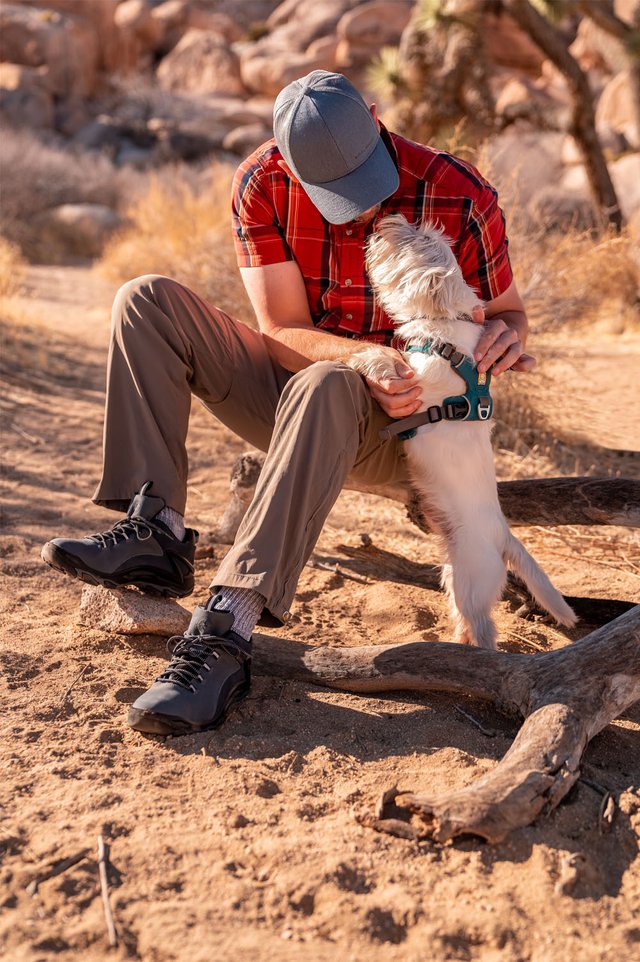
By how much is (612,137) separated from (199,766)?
62.2 ft

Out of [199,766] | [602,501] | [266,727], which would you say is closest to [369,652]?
[266,727]

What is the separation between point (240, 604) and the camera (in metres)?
A: 2.44

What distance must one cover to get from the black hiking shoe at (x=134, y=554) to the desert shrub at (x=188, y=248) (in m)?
3.84

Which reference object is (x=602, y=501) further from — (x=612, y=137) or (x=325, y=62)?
(x=325, y=62)

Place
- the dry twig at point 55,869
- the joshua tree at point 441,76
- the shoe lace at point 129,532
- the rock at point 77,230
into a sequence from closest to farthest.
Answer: the dry twig at point 55,869 → the shoe lace at point 129,532 → the joshua tree at point 441,76 → the rock at point 77,230

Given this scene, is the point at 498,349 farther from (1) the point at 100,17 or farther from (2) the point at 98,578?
(1) the point at 100,17

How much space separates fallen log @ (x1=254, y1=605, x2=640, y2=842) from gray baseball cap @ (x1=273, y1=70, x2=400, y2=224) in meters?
1.26

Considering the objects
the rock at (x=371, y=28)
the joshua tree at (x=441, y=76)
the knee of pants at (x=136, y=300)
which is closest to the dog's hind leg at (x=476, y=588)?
the knee of pants at (x=136, y=300)

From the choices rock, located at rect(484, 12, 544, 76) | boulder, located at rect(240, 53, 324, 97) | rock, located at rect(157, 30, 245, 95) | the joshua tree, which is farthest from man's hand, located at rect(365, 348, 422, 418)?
rock, located at rect(157, 30, 245, 95)

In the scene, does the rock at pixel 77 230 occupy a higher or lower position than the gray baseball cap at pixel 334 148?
higher

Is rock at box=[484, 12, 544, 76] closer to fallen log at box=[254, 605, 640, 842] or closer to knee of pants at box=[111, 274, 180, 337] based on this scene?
knee of pants at box=[111, 274, 180, 337]

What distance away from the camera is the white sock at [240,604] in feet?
7.97

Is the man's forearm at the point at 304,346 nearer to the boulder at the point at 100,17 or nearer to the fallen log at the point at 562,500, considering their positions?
the fallen log at the point at 562,500

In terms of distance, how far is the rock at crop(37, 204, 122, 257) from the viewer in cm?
1317
